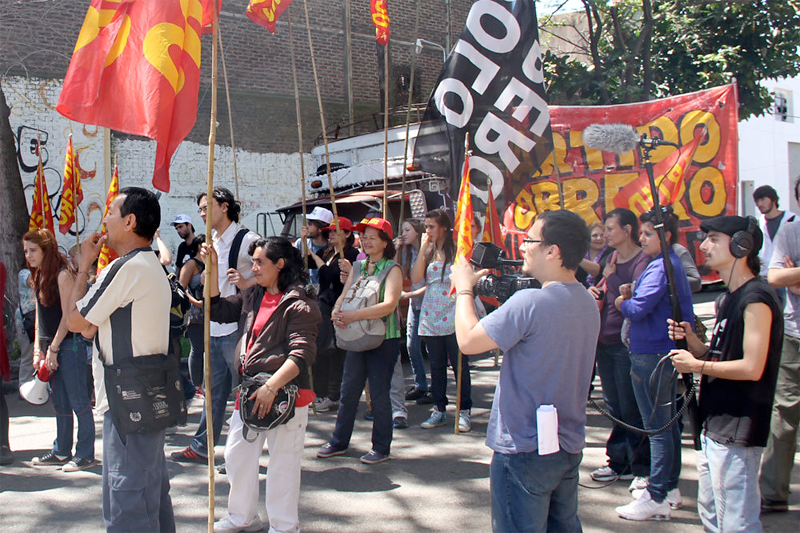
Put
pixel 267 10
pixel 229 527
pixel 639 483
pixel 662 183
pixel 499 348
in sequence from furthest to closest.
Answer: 1. pixel 662 183
2. pixel 267 10
3. pixel 639 483
4. pixel 229 527
5. pixel 499 348

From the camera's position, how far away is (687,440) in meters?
5.75

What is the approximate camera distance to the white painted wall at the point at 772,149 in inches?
979

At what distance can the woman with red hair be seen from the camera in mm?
5164

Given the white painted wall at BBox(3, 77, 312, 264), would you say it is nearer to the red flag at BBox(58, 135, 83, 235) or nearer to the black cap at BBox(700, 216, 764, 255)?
the red flag at BBox(58, 135, 83, 235)

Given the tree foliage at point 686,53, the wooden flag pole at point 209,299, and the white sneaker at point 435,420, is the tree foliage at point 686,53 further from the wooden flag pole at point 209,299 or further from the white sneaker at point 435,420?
the wooden flag pole at point 209,299

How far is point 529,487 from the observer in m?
2.59

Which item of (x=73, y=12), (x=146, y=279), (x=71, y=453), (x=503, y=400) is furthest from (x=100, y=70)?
(x=73, y=12)

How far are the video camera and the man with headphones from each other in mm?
876

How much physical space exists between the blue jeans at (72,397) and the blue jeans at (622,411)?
3708 mm

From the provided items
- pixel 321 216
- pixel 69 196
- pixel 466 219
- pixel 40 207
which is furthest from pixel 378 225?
pixel 40 207

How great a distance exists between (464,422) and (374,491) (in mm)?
1638

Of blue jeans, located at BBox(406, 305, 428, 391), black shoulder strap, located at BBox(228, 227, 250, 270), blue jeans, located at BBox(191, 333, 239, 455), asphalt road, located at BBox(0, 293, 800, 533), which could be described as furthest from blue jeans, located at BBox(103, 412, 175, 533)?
blue jeans, located at BBox(406, 305, 428, 391)

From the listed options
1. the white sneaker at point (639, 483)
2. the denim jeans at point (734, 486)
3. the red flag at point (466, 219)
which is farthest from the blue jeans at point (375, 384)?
the denim jeans at point (734, 486)

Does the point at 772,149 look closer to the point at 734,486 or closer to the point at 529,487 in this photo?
the point at 734,486
